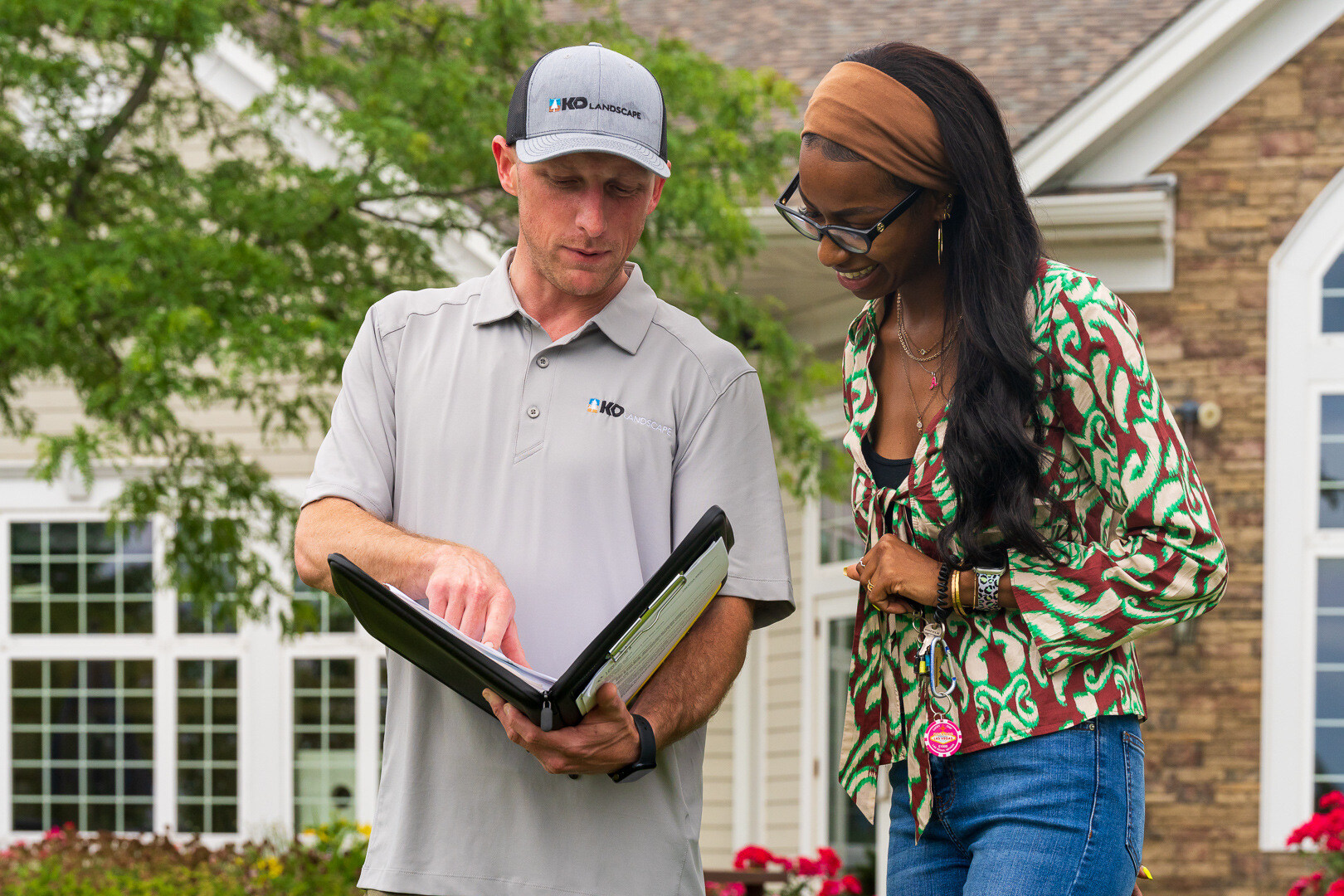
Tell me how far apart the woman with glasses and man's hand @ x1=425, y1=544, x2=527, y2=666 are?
622 millimetres

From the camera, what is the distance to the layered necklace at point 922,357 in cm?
235

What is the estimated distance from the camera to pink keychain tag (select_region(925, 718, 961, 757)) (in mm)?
2205

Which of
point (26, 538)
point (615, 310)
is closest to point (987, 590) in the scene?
point (615, 310)

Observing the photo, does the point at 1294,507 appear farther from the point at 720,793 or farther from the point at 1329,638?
the point at 720,793

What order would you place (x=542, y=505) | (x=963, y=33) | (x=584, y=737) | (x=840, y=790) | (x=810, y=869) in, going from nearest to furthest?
(x=584, y=737) → (x=542, y=505) → (x=810, y=869) → (x=840, y=790) → (x=963, y=33)

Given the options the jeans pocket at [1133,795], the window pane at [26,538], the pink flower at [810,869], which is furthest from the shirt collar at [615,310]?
the window pane at [26,538]

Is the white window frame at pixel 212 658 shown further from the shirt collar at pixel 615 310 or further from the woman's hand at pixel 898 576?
the woman's hand at pixel 898 576

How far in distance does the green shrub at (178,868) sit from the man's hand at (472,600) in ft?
16.7

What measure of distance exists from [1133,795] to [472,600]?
1.06 m

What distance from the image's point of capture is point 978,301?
2.22 meters

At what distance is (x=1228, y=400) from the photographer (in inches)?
313

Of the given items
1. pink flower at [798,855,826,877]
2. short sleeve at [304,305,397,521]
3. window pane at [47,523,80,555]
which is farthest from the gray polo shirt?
window pane at [47,523,80,555]

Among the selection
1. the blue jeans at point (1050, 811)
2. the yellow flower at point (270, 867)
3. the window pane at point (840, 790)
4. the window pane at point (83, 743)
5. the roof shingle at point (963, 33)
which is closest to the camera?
the blue jeans at point (1050, 811)

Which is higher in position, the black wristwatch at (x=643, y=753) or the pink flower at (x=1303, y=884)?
the black wristwatch at (x=643, y=753)
